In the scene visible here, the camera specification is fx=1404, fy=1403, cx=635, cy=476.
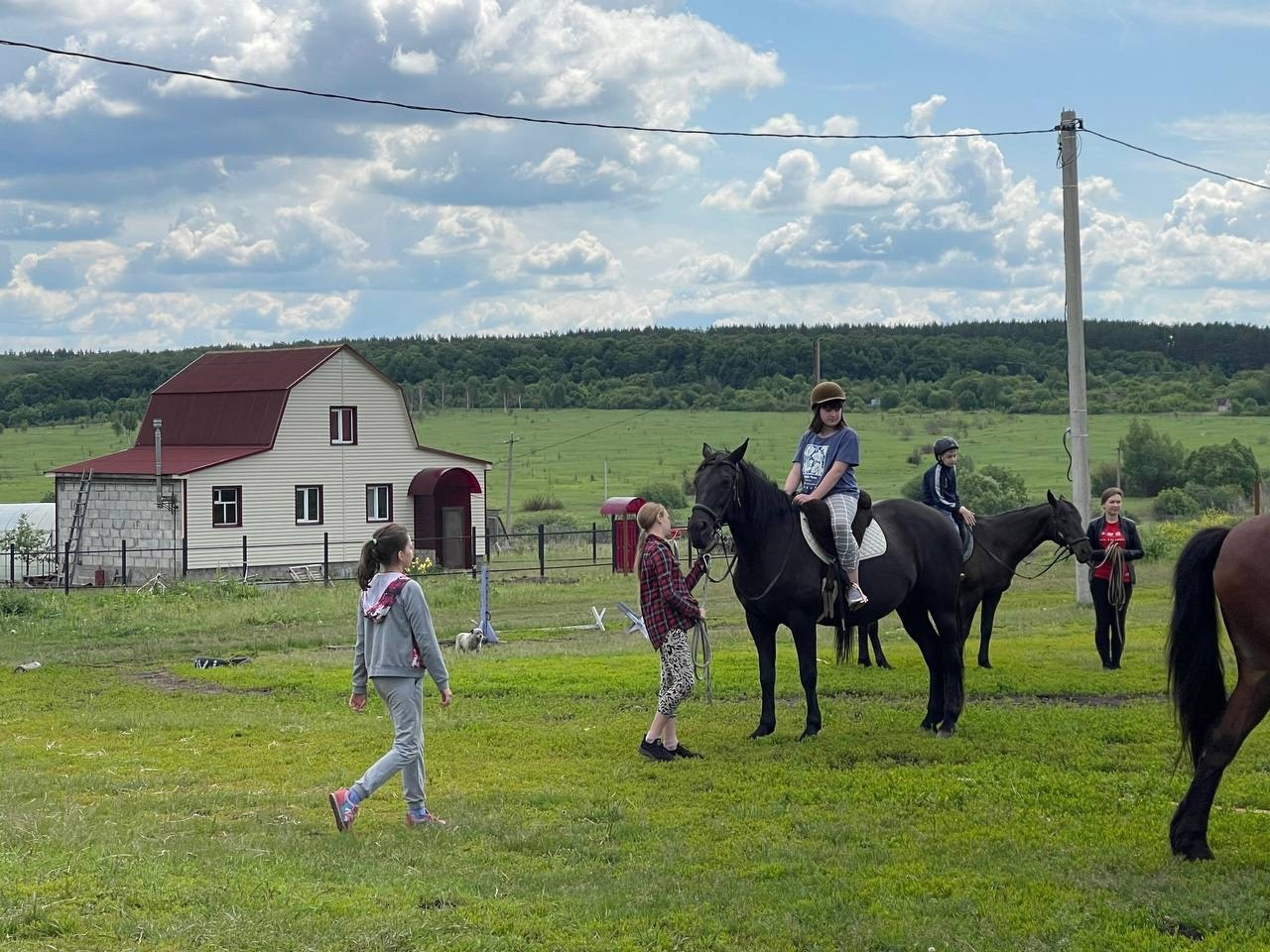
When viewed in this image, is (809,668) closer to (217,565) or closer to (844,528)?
(844,528)

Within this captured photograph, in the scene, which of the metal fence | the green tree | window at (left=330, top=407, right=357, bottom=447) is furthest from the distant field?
the metal fence

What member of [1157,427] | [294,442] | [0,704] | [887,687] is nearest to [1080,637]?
[887,687]

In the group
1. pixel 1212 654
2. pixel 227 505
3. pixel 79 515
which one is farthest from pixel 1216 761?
pixel 79 515

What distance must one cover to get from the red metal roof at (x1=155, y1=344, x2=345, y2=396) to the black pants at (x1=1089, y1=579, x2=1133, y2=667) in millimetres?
31626

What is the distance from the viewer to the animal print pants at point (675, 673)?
1046 cm

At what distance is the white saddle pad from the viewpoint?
11266mm

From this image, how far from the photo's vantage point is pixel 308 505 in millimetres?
43000

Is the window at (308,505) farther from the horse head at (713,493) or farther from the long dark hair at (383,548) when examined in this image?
the long dark hair at (383,548)

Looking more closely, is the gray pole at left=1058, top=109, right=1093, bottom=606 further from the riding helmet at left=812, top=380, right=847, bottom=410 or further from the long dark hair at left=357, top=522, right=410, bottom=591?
the long dark hair at left=357, top=522, right=410, bottom=591

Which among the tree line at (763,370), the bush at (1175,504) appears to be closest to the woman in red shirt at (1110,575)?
the bush at (1175,504)

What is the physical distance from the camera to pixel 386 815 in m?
9.04

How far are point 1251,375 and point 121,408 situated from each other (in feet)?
311

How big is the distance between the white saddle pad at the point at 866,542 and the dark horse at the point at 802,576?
5cm

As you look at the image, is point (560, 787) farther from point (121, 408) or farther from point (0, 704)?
point (121, 408)
